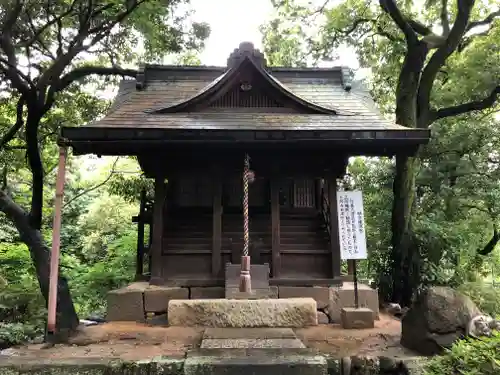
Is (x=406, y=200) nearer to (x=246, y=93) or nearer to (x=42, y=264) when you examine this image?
(x=246, y=93)

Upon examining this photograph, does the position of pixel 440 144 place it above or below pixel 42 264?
above

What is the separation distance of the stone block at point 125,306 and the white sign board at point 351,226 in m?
4.22

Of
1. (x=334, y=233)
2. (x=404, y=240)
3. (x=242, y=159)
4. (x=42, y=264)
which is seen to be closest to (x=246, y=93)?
(x=242, y=159)

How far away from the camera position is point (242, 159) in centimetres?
922

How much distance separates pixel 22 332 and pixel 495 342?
8308 millimetres

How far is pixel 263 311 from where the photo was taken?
7.49 meters

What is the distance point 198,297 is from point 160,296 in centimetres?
80

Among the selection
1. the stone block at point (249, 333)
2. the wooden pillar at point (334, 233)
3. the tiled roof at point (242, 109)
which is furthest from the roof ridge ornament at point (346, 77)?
the stone block at point (249, 333)

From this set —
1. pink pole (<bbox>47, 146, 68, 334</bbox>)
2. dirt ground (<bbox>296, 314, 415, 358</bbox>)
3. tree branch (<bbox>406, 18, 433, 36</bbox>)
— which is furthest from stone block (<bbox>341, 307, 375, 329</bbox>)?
tree branch (<bbox>406, 18, 433, 36</bbox>)

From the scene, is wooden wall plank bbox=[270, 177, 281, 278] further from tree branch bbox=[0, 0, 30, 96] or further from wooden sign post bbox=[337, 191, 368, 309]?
tree branch bbox=[0, 0, 30, 96]

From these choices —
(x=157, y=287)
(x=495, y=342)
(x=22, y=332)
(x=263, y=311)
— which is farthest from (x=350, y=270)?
(x=22, y=332)

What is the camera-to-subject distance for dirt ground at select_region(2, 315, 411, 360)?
5.97m

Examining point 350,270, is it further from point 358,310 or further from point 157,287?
point 157,287

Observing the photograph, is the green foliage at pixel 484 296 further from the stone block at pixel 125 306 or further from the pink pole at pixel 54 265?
the pink pole at pixel 54 265
